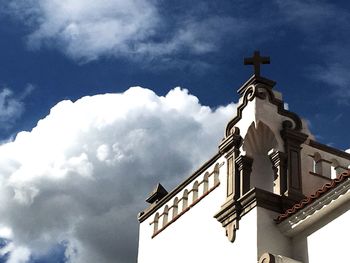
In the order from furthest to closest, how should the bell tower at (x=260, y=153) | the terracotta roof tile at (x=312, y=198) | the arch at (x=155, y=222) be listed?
the arch at (x=155, y=222) < the bell tower at (x=260, y=153) < the terracotta roof tile at (x=312, y=198)

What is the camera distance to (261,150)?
63.6 ft

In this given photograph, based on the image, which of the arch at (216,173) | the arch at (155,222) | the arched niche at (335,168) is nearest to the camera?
the arched niche at (335,168)

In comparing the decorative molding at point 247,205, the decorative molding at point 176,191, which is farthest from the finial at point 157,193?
the decorative molding at point 247,205

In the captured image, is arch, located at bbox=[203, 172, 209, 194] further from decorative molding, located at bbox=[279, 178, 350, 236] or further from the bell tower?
decorative molding, located at bbox=[279, 178, 350, 236]

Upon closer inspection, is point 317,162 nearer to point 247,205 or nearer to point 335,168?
point 335,168

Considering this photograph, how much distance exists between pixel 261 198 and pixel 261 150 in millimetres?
1964

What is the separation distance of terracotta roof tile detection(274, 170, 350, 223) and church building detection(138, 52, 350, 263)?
0.06ft

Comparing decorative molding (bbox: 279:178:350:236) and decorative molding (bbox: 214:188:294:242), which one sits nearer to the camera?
decorative molding (bbox: 279:178:350:236)

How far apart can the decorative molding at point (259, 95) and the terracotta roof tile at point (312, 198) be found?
2.53 meters

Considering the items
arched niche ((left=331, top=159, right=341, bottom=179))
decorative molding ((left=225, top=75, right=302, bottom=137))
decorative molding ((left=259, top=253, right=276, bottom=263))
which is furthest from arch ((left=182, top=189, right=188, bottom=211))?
decorative molding ((left=259, top=253, right=276, bottom=263))

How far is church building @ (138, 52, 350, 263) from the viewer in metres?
16.5

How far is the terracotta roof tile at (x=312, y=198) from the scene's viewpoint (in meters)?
15.9

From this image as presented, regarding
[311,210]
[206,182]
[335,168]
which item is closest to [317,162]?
[335,168]

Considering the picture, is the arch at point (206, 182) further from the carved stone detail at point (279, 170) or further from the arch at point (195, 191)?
the carved stone detail at point (279, 170)
